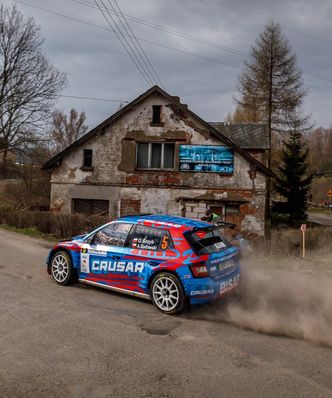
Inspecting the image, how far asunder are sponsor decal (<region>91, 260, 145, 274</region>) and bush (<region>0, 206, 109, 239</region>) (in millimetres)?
7475

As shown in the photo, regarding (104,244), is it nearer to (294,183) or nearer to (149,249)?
(149,249)

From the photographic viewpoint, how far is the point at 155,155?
63.7ft

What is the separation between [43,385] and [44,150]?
99.9 ft

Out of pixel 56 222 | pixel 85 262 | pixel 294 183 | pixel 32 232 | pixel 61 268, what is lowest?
pixel 32 232

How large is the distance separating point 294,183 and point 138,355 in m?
27.6

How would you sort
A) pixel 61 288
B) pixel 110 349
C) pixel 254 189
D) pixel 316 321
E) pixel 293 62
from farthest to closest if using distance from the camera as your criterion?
pixel 293 62 < pixel 254 189 < pixel 61 288 < pixel 316 321 < pixel 110 349

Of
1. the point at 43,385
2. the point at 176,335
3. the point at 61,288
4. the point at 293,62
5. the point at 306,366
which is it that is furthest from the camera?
the point at 293,62

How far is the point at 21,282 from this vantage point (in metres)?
7.69

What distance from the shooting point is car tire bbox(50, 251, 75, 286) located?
736 cm

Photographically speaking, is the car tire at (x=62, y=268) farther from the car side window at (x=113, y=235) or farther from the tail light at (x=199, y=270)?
the tail light at (x=199, y=270)

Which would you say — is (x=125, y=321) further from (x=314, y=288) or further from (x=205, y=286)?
(x=314, y=288)

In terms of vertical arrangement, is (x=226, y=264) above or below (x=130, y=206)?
below

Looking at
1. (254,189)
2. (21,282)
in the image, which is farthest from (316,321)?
(254,189)

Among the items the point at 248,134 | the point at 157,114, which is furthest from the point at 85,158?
the point at 248,134
